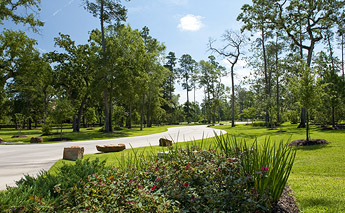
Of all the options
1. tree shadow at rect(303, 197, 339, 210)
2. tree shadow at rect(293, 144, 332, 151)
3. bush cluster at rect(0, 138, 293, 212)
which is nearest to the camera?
bush cluster at rect(0, 138, 293, 212)

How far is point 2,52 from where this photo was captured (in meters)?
21.8

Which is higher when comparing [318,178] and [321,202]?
[321,202]

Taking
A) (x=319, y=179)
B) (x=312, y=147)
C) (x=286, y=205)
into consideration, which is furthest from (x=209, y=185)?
(x=312, y=147)

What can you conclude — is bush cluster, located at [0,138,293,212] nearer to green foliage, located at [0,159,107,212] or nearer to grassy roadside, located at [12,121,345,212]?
green foliage, located at [0,159,107,212]

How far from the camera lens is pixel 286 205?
3.39m

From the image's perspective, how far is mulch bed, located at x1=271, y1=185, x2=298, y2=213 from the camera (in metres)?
3.16

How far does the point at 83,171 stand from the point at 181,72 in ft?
202

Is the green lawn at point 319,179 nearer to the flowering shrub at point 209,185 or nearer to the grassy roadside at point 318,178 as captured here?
the grassy roadside at point 318,178

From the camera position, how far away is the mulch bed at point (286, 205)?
316 cm

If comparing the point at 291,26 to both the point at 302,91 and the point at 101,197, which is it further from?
the point at 101,197

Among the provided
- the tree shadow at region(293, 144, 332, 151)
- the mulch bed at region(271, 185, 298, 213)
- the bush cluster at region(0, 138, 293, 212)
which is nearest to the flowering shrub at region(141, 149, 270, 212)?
the bush cluster at region(0, 138, 293, 212)

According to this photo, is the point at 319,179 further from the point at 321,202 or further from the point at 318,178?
the point at 321,202


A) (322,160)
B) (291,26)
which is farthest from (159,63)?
(322,160)

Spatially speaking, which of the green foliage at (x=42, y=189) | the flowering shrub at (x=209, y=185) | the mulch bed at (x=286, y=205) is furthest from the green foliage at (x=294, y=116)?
the green foliage at (x=42, y=189)
